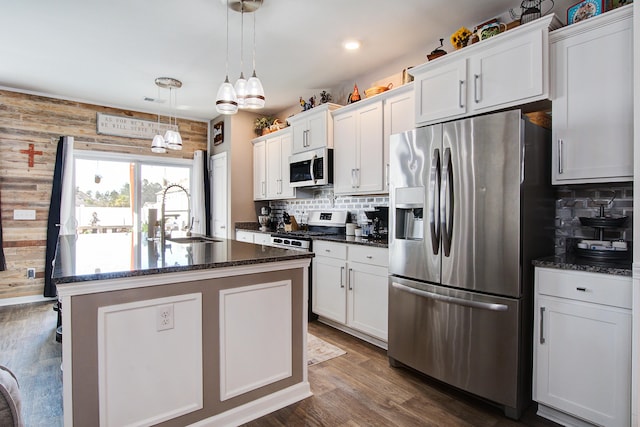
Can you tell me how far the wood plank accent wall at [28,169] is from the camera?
430cm

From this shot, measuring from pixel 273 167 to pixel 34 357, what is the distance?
3.16 meters

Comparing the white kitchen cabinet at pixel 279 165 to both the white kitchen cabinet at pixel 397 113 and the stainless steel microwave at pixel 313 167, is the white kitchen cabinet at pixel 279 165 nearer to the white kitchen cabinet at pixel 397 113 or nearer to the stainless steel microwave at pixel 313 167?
the stainless steel microwave at pixel 313 167

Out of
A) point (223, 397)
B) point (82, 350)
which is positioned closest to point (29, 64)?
point (82, 350)

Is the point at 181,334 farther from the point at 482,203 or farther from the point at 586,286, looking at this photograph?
the point at 586,286

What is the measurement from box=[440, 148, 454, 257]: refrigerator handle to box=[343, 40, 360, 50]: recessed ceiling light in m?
1.47

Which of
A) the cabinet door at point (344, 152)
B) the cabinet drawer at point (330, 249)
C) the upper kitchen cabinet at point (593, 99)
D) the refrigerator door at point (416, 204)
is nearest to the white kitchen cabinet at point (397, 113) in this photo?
the cabinet door at point (344, 152)

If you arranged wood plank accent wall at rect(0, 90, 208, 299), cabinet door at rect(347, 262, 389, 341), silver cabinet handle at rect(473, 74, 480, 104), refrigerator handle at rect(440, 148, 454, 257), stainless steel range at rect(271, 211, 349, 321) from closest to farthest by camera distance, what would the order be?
refrigerator handle at rect(440, 148, 454, 257) → silver cabinet handle at rect(473, 74, 480, 104) → cabinet door at rect(347, 262, 389, 341) → stainless steel range at rect(271, 211, 349, 321) → wood plank accent wall at rect(0, 90, 208, 299)

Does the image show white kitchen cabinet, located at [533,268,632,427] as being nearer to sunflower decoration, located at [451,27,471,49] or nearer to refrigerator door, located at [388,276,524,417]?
refrigerator door, located at [388,276,524,417]

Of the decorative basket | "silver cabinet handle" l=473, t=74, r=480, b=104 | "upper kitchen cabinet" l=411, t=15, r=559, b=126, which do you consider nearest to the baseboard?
the decorative basket

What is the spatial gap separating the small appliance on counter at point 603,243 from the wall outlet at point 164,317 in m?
2.30

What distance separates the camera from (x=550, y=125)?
93.8 inches

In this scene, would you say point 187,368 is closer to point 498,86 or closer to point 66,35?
point 498,86

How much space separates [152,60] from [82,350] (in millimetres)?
2981

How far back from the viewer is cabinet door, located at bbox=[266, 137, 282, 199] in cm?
480
